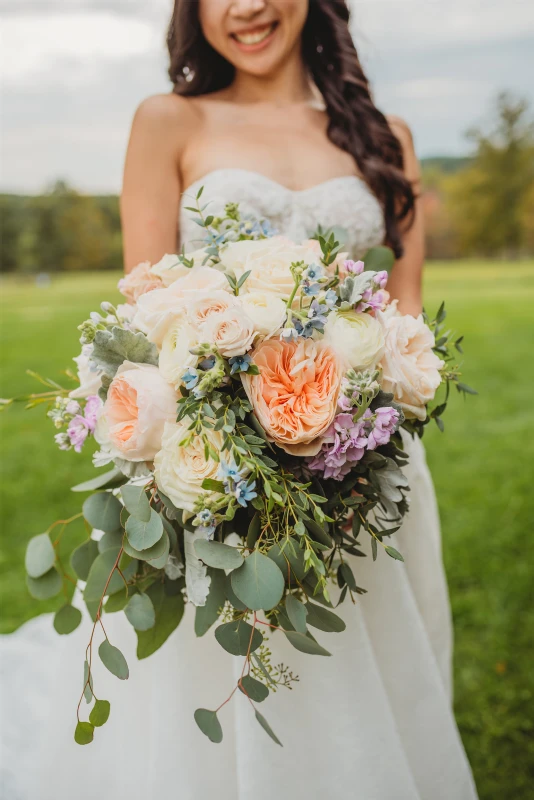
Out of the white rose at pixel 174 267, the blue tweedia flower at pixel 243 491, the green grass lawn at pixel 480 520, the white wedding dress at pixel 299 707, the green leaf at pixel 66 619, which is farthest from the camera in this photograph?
the green grass lawn at pixel 480 520

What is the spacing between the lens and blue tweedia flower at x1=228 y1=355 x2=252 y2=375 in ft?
3.94

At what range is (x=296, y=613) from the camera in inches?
50.3

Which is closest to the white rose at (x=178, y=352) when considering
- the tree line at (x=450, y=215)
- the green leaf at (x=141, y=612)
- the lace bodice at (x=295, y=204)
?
the green leaf at (x=141, y=612)

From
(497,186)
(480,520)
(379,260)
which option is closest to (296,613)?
(379,260)

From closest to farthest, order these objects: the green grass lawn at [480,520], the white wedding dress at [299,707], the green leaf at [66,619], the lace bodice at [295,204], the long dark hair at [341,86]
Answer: the green leaf at [66,619], the white wedding dress at [299,707], the lace bodice at [295,204], the long dark hair at [341,86], the green grass lawn at [480,520]

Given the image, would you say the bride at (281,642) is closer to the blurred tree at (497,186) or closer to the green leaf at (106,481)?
the green leaf at (106,481)

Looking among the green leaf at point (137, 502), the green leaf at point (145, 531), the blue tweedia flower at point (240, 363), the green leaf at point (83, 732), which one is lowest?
the green leaf at point (83, 732)

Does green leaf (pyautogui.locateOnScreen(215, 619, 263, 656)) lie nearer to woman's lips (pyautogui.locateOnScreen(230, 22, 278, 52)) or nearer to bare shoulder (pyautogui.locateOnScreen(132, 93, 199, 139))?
bare shoulder (pyautogui.locateOnScreen(132, 93, 199, 139))

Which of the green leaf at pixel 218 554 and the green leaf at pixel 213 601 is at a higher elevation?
the green leaf at pixel 218 554

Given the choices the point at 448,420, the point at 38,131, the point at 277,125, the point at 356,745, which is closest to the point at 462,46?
the point at 38,131

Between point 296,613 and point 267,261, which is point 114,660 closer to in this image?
point 296,613

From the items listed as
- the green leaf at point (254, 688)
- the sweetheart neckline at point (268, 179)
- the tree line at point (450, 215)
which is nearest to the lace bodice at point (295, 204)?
the sweetheart neckline at point (268, 179)

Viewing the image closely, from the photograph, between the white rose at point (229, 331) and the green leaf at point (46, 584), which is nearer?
the white rose at point (229, 331)

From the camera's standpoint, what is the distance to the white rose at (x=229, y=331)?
118 cm
